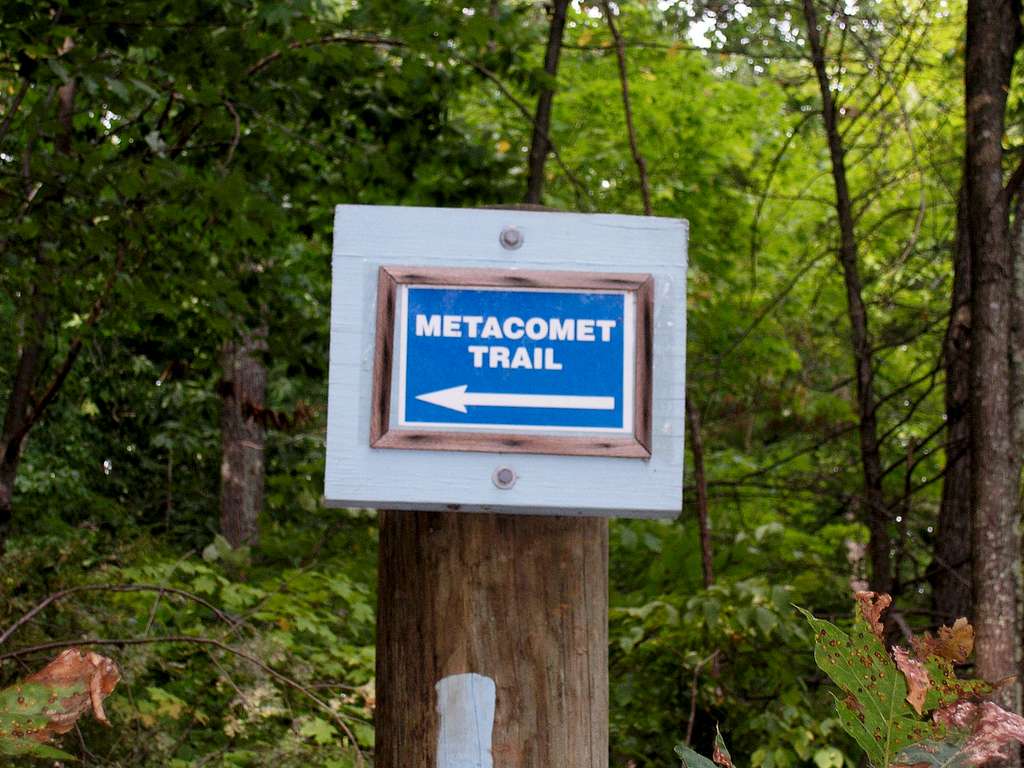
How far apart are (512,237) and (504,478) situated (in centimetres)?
31

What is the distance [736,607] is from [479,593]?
226cm

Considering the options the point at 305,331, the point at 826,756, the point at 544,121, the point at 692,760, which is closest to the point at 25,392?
the point at 305,331

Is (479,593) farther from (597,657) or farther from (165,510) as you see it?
(165,510)

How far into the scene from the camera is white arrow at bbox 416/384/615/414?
1.47 m

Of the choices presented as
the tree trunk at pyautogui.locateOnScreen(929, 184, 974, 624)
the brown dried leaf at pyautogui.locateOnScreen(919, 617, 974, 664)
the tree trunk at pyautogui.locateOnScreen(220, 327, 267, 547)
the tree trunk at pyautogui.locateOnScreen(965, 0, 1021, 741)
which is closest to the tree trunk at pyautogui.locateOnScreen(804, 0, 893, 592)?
the tree trunk at pyautogui.locateOnScreen(929, 184, 974, 624)

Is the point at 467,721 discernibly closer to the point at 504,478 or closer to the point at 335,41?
the point at 504,478

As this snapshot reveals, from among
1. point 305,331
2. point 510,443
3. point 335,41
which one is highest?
point 335,41

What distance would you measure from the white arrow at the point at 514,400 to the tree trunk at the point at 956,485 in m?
2.65

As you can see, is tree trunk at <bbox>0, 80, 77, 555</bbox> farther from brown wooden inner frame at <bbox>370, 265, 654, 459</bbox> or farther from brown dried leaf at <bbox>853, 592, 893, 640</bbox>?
brown dried leaf at <bbox>853, 592, 893, 640</bbox>

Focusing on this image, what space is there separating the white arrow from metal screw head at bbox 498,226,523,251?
0.19m

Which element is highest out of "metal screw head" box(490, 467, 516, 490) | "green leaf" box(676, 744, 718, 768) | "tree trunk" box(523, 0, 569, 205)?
"tree trunk" box(523, 0, 569, 205)

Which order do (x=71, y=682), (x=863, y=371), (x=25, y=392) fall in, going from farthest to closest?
(x=25, y=392) → (x=863, y=371) → (x=71, y=682)

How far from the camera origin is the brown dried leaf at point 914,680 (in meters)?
0.96

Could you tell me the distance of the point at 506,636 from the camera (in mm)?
1522
